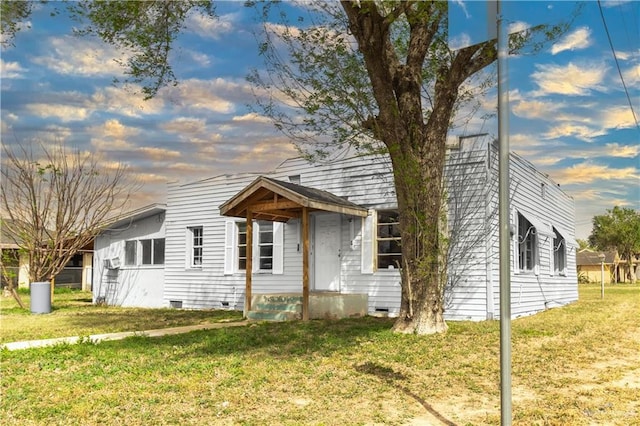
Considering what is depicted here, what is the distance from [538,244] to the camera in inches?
548

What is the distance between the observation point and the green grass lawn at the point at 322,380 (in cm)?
438

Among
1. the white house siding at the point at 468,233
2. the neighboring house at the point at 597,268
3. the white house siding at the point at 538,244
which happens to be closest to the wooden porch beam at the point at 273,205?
the white house siding at the point at 468,233

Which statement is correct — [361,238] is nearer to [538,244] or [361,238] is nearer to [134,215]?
[538,244]

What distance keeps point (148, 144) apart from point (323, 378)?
11371 millimetres

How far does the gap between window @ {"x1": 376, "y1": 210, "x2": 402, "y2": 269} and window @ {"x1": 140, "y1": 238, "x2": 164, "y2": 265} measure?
733cm

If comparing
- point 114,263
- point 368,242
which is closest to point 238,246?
point 368,242

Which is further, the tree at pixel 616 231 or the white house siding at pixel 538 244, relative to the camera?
the white house siding at pixel 538 244

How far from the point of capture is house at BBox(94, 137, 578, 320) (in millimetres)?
10867

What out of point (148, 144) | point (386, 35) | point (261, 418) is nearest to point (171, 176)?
point (148, 144)

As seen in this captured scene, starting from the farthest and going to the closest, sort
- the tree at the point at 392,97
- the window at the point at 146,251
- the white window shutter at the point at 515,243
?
1. the window at the point at 146,251
2. the white window shutter at the point at 515,243
3. the tree at the point at 392,97

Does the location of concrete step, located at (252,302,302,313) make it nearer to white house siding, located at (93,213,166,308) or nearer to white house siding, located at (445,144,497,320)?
white house siding, located at (445,144,497,320)

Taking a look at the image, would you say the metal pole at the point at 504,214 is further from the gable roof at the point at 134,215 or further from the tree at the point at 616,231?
the gable roof at the point at 134,215

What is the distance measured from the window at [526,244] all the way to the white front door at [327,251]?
13.4 feet

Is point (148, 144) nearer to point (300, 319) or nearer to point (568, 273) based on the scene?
point (300, 319)
